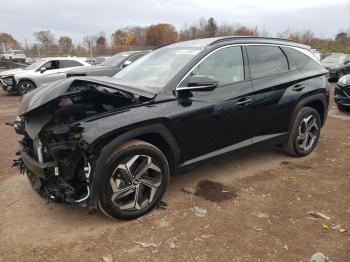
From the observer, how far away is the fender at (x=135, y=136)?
3.24 meters

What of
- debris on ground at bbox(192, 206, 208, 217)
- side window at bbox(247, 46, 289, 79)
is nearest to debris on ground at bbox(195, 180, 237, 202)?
debris on ground at bbox(192, 206, 208, 217)

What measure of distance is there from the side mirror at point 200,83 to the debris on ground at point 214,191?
49.4 inches

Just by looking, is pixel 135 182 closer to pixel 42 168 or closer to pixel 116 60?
pixel 42 168

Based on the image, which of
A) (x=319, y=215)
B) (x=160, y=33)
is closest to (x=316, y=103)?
(x=319, y=215)

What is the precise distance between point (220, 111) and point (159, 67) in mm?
956

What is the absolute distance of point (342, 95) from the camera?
891 centimetres

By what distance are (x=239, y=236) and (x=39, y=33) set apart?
68015 mm

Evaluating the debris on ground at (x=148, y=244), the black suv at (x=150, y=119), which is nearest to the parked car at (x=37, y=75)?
the black suv at (x=150, y=119)

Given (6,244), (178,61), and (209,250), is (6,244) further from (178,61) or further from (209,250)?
(178,61)

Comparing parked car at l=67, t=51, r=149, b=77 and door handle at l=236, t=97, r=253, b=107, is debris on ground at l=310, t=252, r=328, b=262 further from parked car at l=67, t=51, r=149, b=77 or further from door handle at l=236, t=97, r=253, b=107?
parked car at l=67, t=51, r=149, b=77

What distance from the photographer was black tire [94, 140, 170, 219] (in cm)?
330

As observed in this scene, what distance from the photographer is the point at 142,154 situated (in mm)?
3523

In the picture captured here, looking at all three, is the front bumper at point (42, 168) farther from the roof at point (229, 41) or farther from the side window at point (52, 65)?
the side window at point (52, 65)

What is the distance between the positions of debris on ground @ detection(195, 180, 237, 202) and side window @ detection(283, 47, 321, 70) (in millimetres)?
2135
